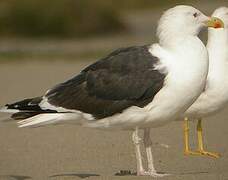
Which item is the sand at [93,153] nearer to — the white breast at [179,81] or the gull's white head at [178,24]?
the white breast at [179,81]

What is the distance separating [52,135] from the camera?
42.0 feet

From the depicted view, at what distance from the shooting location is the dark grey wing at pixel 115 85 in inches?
358

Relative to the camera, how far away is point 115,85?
9.34m

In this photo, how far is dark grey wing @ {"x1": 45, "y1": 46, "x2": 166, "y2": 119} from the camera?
9.10m

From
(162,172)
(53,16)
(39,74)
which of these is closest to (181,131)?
(162,172)

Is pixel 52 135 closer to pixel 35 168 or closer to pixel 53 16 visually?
pixel 35 168

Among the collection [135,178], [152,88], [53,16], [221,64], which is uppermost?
[53,16]

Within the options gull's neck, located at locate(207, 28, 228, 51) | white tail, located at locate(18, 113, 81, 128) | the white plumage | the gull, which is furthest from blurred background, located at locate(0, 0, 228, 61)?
white tail, located at locate(18, 113, 81, 128)

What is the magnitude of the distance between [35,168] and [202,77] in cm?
246

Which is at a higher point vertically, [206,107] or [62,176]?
[206,107]

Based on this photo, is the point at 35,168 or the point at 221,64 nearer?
the point at 35,168

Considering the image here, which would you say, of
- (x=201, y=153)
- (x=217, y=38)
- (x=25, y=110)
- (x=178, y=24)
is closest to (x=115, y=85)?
(x=178, y=24)

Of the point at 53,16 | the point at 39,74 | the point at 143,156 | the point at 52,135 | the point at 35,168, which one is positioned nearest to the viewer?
the point at 35,168

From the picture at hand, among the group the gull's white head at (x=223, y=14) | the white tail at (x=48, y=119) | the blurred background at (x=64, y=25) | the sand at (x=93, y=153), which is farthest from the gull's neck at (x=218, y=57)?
the blurred background at (x=64, y=25)
